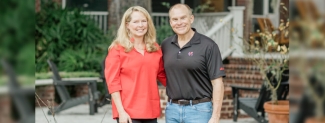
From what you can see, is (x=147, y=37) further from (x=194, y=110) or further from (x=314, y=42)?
(x=314, y=42)

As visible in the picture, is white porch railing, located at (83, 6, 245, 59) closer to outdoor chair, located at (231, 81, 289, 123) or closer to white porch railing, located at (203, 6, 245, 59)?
white porch railing, located at (203, 6, 245, 59)

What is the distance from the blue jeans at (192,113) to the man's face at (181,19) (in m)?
0.44

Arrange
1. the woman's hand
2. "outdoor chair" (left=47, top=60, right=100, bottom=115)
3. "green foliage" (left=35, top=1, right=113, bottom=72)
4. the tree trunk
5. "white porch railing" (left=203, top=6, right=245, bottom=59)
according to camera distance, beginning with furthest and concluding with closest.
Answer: the tree trunk, "white porch railing" (left=203, top=6, right=245, bottom=59), "green foliage" (left=35, top=1, right=113, bottom=72), "outdoor chair" (left=47, top=60, right=100, bottom=115), the woman's hand

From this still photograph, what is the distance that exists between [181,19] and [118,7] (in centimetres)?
1026

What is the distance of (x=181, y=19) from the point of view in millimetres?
3049

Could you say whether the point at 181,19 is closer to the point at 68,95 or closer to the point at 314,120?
the point at 314,120

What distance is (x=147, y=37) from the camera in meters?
3.14

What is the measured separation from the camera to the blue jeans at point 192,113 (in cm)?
307

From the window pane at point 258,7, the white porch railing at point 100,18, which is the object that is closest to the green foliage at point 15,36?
the white porch railing at point 100,18

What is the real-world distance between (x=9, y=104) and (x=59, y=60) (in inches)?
446

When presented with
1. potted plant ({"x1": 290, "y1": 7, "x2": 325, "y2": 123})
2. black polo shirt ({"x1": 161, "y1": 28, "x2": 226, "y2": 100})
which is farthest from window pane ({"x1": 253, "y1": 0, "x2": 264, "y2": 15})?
potted plant ({"x1": 290, "y1": 7, "x2": 325, "y2": 123})

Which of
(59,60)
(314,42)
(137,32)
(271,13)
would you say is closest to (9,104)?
(314,42)

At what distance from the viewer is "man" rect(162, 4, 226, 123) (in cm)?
302

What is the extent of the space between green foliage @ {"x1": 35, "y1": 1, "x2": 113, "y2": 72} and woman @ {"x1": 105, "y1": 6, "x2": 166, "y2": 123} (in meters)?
8.72
